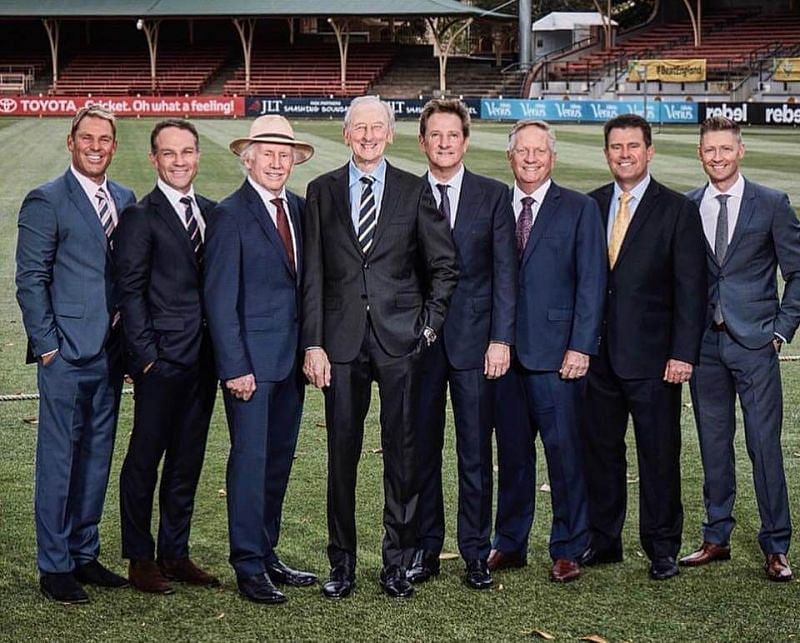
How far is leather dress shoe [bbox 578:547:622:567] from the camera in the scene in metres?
6.52

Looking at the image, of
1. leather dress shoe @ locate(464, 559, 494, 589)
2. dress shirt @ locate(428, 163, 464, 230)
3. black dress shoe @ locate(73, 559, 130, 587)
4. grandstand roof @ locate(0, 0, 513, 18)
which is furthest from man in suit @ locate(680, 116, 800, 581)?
grandstand roof @ locate(0, 0, 513, 18)

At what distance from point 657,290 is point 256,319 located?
1.83m

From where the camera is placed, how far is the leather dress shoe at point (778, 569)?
20.7 feet

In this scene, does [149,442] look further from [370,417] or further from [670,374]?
[370,417]

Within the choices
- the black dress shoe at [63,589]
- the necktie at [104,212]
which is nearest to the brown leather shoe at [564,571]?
the black dress shoe at [63,589]

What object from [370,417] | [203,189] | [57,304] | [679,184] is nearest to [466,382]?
[57,304]

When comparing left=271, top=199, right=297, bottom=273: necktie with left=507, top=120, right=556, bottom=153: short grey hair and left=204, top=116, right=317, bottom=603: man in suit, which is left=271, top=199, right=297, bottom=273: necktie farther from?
left=507, top=120, right=556, bottom=153: short grey hair

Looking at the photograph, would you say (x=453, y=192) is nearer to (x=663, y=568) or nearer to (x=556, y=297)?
(x=556, y=297)

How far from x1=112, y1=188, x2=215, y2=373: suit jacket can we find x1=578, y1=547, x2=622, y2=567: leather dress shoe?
81.5 inches

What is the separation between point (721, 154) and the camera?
251 inches

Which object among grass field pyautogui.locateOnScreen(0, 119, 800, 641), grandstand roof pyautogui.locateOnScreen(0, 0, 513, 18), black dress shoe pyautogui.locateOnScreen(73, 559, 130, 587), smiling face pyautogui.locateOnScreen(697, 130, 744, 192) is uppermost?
grandstand roof pyautogui.locateOnScreen(0, 0, 513, 18)

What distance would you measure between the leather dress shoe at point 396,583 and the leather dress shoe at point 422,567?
3.0 inches

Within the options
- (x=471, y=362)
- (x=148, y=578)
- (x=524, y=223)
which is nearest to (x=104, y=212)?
(x=148, y=578)

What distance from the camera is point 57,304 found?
5.98 meters
